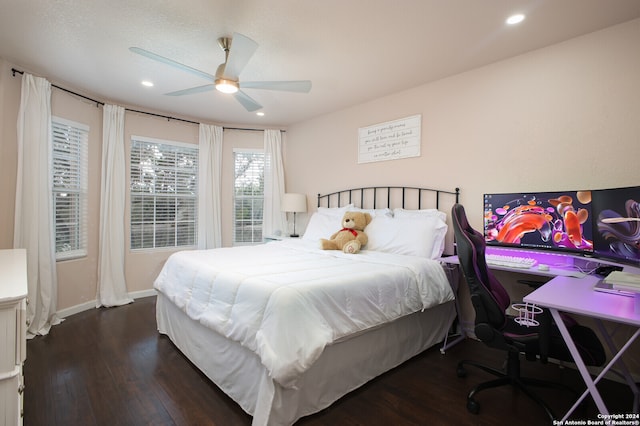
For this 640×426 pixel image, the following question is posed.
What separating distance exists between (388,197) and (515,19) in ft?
6.48

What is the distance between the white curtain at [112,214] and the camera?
3727 mm

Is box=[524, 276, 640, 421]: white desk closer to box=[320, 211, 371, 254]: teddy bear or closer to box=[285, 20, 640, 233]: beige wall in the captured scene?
box=[285, 20, 640, 233]: beige wall

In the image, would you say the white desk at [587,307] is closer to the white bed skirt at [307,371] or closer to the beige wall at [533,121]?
the white bed skirt at [307,371]

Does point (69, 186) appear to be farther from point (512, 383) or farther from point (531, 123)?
point (531, 123)

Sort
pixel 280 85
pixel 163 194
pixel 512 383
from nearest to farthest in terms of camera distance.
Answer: pixel 512 383 → pixel 280 85 → pixel 163 194

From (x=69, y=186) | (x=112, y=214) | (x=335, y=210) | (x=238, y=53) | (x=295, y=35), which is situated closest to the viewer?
(x=238, y=53)

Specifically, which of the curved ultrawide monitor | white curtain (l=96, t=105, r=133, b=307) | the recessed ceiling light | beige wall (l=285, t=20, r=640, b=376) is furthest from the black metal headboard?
white curtain (l=96, t=105, r=133, b=307)

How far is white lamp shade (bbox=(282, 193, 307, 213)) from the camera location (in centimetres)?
457

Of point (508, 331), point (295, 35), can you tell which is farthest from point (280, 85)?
point (508, 331)

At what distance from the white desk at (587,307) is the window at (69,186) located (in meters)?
4.36

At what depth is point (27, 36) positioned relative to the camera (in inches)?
94.5

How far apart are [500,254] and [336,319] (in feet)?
5.53

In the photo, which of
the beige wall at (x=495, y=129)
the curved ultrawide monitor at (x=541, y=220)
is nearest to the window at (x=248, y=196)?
the beige wall at (x=495, y=129)

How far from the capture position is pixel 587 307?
1332 millimetres
